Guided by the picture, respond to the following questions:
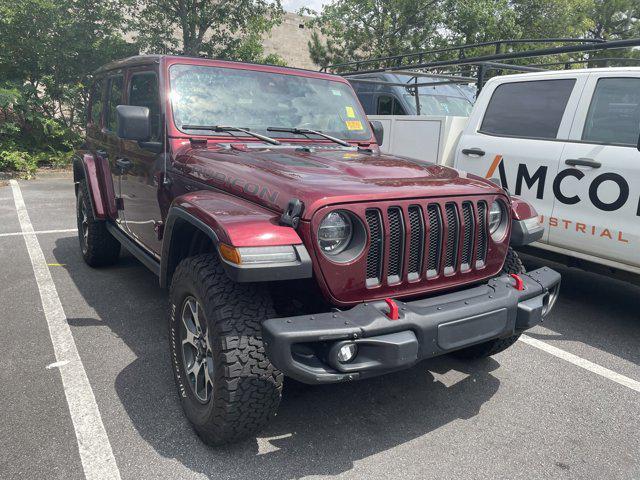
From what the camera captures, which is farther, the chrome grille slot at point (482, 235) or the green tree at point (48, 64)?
the green tree at point (48, 64)

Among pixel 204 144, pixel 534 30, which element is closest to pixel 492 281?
pixel 204 144

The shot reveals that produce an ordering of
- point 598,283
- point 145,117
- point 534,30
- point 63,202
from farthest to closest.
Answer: point 534,30, point 63,202, point 598,283, point 145,117

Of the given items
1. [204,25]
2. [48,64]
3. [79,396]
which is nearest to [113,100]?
[79,396]

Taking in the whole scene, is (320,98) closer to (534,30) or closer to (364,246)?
(364,246)

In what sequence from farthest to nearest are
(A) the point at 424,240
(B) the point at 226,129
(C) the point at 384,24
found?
(C) the point at 384,24, (B) the point at 226,129, (A) the point at 424,240

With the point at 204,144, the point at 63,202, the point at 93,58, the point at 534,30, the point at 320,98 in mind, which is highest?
the point at 534,30

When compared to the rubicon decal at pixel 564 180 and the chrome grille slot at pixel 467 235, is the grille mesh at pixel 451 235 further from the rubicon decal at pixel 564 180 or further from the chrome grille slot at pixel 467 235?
the rubicon decal at pixel 564 180

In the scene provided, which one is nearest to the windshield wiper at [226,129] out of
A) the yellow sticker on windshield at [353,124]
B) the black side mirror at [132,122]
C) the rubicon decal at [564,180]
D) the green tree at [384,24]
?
the black side mirror at [132,122]

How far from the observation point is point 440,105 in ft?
27.5

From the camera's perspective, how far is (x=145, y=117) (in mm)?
3170

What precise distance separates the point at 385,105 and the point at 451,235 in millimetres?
6543

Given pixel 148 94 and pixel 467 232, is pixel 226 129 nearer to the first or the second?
pixel 148 94

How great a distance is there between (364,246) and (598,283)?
4014 millimetres

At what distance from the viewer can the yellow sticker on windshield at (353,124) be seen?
388 cm
